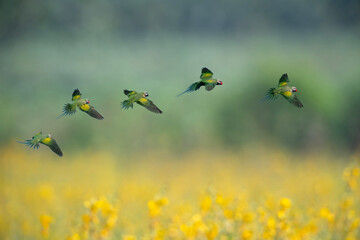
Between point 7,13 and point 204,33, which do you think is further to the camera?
point 204,33

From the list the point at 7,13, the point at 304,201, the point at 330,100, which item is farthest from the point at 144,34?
the point at 304,201

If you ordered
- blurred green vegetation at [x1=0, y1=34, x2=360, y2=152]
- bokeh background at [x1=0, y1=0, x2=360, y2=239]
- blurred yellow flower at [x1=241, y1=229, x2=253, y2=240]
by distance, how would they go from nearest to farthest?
1. blurred yellow flower at [x1=241, y1=229, x2=253, y2=240]
2. bokeh background at [x1=0, y1=0, x2=360, y2=239]
3. blurred green vegetation at [x1=0, y1=34, x2=360, y2=152]

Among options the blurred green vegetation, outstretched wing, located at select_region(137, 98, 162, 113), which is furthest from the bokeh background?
outstretched wing, located at select_region(137, 98, 162, 113)

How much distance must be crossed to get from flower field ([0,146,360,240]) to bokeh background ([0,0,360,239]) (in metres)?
0.02

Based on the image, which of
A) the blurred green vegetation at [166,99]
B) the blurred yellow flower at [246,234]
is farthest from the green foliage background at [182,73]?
the blurred yellow flower at [246,234]

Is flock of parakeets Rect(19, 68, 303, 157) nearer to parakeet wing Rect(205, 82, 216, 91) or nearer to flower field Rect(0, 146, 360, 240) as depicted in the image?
parakeet wing Rect(205, 82, 216, 91)

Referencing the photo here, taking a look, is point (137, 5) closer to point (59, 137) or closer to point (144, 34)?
point (144, 34)

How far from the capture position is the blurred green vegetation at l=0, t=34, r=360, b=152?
6133 millimetres

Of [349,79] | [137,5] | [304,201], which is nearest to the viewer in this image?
[304,201]

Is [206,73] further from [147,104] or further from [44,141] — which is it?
[44,141]

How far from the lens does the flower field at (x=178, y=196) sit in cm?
175

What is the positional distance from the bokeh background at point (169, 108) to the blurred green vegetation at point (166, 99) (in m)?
0.02

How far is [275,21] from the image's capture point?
9.99 metres

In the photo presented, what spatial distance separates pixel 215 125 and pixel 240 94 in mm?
653
